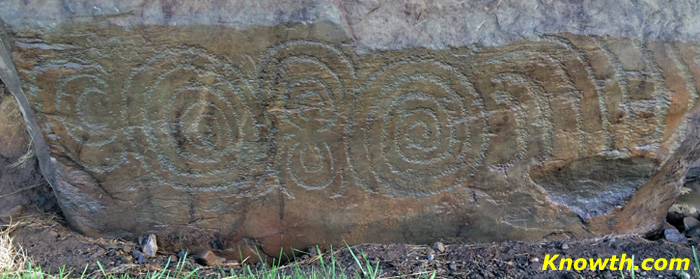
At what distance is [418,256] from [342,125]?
615mm

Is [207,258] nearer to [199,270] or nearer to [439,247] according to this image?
[199,270]

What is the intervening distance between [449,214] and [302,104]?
0.74 m

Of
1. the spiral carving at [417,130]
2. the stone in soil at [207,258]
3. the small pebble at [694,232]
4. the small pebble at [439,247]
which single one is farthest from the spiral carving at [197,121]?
the small pebble at [694,232]

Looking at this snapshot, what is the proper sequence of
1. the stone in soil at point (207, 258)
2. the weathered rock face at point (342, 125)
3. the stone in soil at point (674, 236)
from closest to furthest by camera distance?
the weathered rock face at point (342, 125) → the stone in soil at point (207, 258) → the stone in soil at point (674, 236)

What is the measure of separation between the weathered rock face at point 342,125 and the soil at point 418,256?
53 millimetres

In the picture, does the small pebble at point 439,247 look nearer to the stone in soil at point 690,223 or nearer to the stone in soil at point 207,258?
the stone in soil at point 207,258

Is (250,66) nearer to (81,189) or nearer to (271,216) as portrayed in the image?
(271,216)

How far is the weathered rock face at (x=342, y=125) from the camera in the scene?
7.37ft

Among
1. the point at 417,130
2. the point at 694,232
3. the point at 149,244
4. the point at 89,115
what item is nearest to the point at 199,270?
the point at 149,244

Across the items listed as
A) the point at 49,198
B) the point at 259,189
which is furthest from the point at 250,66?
the point at 49,198

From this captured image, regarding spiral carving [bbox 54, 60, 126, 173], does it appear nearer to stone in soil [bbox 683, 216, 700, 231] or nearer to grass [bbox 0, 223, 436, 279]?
grass [bbox 0, 223, 436, 279]

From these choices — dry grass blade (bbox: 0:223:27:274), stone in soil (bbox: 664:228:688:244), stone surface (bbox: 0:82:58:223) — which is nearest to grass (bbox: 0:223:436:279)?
dry grass blade (bbox: 0:223:27:274)

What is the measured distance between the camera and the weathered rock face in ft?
7.37

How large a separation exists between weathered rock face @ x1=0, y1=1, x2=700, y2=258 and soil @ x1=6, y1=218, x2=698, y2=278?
5 cm
